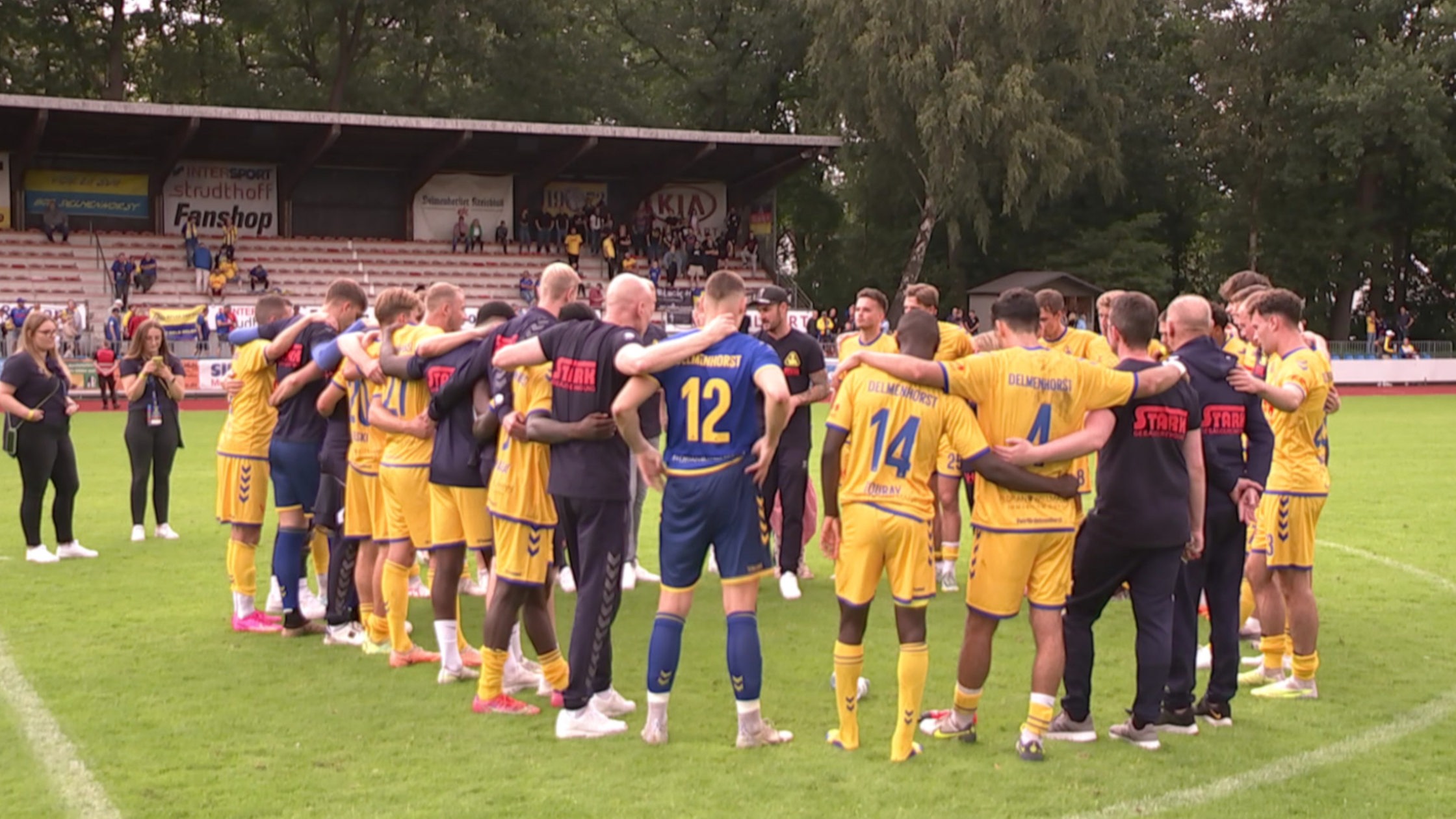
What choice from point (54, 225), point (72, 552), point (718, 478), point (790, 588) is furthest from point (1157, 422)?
point (54, 225)

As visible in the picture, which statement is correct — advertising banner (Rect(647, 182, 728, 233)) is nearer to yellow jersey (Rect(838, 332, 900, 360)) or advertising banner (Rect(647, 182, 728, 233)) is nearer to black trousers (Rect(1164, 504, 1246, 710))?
yellow jersey (Rect(838, 332, 900, 360))

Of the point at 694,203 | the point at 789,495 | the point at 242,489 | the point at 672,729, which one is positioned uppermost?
the point at 694,203

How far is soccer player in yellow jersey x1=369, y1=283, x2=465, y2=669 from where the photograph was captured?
7309mm

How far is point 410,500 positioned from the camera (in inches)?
290

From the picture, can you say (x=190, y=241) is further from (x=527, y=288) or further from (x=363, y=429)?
(x=363, y=429)

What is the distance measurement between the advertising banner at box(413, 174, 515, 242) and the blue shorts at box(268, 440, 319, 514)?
34.1 metres

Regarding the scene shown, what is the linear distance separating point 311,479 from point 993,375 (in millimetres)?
4444

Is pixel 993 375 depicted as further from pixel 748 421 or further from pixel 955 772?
pixel 955 772

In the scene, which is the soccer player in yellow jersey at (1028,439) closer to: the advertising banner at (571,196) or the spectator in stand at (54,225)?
the spectator in stand at (54,225)

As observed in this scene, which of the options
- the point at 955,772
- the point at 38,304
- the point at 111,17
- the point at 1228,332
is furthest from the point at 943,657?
the point at 111,17

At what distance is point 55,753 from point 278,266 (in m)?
33.4

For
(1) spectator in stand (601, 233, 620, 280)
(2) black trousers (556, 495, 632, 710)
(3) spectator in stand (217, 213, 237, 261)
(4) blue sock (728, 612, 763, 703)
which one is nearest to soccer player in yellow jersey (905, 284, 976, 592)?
(4) blue sock (728, 612, 763, 703)

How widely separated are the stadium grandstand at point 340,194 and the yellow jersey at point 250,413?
81.7 ft

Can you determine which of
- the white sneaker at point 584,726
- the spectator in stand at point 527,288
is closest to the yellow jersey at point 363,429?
the white sneaker at point 584,726
